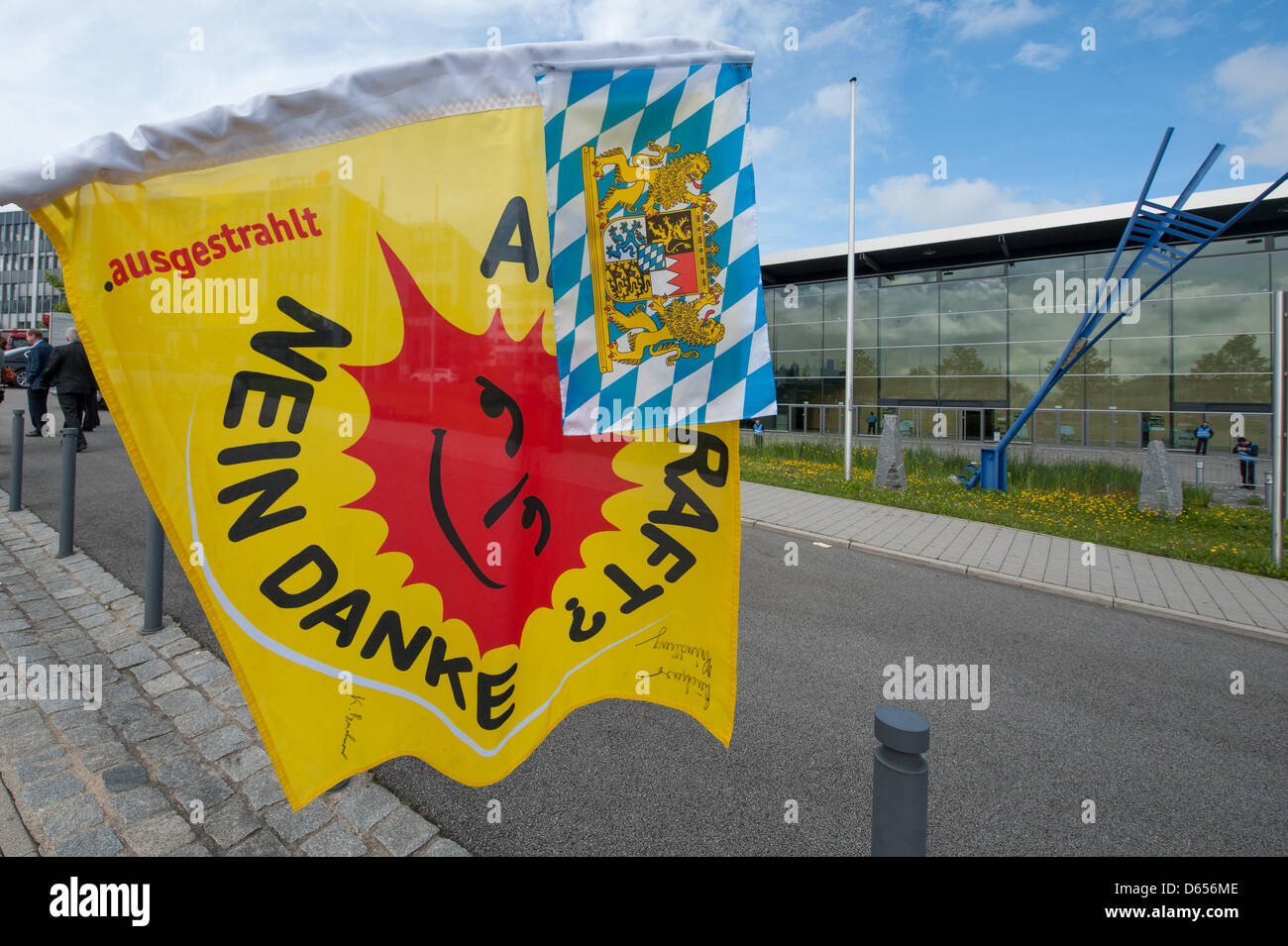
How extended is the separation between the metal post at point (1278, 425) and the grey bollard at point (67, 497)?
42.6 ft

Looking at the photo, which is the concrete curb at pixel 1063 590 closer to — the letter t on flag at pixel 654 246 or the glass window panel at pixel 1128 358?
the letter t on flag at pixel 654 246

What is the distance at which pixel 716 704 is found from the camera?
189cm

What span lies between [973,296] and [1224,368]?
26.1 ft

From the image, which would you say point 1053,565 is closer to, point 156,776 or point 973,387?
point 156,776

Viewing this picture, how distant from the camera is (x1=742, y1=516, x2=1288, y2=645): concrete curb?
236 inches

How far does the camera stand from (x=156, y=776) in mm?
3146

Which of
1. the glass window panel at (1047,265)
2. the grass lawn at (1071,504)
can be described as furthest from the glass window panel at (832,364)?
the grass lawn at (1071,504)

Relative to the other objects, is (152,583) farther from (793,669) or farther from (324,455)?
(793,669)

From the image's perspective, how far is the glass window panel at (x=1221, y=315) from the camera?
67.5 ft

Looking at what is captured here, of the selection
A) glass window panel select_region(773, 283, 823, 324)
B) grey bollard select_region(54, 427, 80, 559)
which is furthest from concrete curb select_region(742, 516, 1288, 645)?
glass window panel select_region(773, 283, 823, 324)

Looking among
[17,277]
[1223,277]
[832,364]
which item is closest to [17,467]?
[832,364]

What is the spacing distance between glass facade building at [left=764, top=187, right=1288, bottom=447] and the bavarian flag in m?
21.7

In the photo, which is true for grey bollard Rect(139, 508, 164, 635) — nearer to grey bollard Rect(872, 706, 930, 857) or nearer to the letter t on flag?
the letter t on flag
